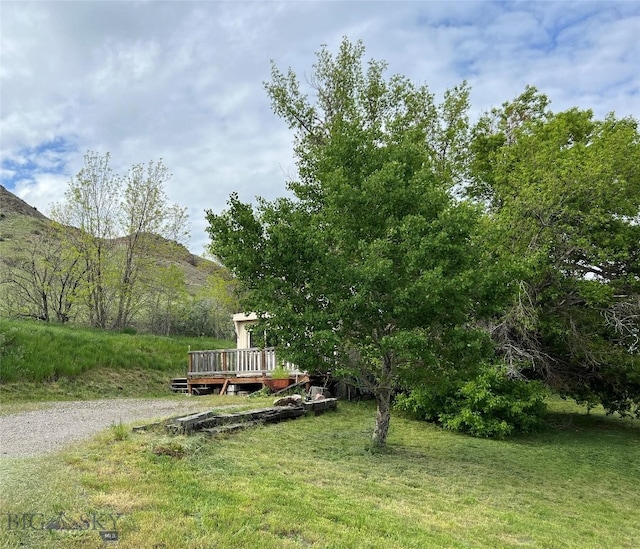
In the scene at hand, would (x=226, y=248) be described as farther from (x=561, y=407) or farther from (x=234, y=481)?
(x=561, y=407)

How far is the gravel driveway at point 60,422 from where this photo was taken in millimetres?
6289

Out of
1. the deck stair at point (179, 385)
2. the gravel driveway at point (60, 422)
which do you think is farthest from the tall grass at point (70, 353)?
the gravel driveway at point (60, 422)

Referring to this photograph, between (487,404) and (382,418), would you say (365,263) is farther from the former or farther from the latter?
(487,404)

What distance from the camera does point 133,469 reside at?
185 inches

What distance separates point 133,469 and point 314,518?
6.15ft

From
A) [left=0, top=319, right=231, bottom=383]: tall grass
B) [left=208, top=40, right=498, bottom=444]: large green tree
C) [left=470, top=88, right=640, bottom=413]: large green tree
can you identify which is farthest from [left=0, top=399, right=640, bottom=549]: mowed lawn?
[left=0, top=319, right=231, bottom=383]: tall grass

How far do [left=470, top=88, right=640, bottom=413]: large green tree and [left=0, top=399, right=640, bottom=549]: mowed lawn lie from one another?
115 inches

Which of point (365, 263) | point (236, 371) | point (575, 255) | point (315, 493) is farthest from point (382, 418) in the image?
point (236, 371)

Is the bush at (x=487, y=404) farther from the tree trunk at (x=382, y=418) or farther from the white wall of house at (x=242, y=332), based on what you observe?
the white wall of house at (x=242, y=332)

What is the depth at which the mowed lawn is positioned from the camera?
3.51 meters

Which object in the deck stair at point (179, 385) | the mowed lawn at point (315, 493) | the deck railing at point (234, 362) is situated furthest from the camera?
the deck stair at point (179, 385)

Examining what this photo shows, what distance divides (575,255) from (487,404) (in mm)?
3973

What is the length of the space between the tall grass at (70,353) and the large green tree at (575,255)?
12.2 m

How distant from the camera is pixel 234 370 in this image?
51.5 ft
